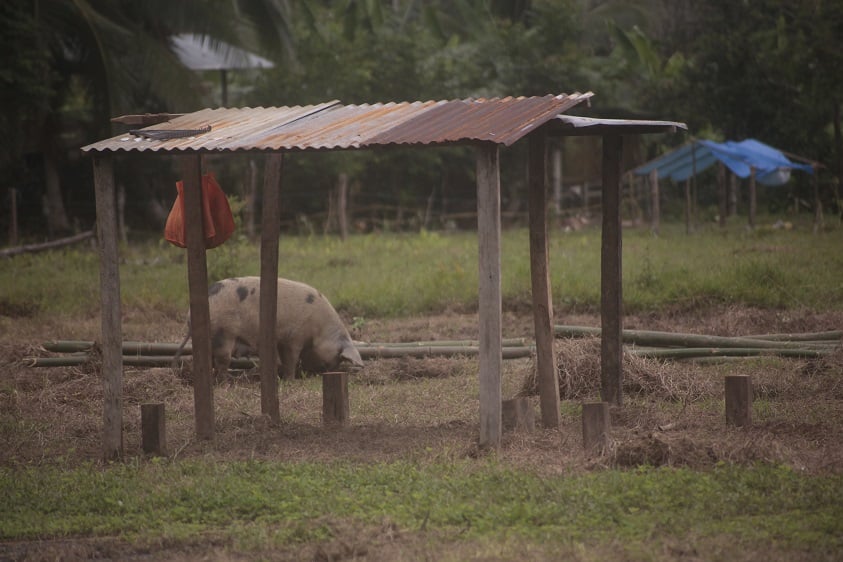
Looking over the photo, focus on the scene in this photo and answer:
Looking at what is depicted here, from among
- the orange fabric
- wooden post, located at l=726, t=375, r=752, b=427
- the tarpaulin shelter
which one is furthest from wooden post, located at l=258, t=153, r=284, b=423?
the tarpaulin shelter

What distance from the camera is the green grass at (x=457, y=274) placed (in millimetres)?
11922

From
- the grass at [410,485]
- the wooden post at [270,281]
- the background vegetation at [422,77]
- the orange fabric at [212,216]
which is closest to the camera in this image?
the grass at [410,485]

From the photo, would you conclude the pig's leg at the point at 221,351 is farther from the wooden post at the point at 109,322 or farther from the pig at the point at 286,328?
the wooden post at the point at 109,322

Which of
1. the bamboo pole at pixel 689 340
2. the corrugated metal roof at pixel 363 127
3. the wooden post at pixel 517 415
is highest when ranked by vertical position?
the corrugated metal roof at pixel 363 127

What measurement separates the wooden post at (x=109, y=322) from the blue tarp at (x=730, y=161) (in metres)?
15.7

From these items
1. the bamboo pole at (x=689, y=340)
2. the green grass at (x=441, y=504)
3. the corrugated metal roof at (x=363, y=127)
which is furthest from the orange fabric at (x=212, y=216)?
the bamboo pole at (x=689, y=340)

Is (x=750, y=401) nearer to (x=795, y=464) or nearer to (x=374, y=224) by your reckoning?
(x=795, y=464)

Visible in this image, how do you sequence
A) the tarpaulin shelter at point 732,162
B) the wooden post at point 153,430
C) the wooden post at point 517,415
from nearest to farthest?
the wooden post at point 153,430, the wooden post at point 517,415, the tarpaulin shelter at point 732,162

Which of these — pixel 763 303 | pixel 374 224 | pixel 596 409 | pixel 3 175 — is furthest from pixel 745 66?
pixel 596 409

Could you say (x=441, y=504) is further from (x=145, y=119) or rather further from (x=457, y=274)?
(x=457, y=274)

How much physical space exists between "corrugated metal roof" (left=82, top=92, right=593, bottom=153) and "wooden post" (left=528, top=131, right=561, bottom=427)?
561 millimetres

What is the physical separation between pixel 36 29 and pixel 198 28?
2.72 m

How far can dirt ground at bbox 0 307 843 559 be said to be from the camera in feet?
20.8

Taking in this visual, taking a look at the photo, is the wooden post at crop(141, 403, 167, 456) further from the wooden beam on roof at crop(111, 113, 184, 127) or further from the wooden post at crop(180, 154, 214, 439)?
the wooden beam on roof at crop(111, 113, 184, 127)
